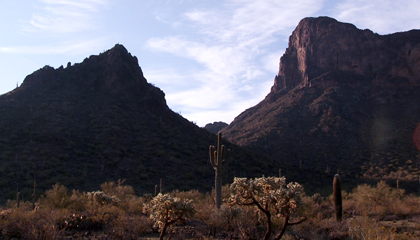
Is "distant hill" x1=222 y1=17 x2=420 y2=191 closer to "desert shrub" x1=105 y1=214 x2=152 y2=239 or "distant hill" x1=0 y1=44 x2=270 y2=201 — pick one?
"distant hill" x1=0 y1=44 x2=270 y2=201

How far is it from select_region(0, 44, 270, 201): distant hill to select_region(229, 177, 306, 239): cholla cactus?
840 inches

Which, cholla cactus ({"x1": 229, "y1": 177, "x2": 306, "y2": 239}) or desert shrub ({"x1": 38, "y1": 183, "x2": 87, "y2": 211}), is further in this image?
desert shrub ({"x1": 38, "y1": 183, "x2": 87, "y2": 211})

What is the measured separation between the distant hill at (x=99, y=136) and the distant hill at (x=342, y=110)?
9647mm

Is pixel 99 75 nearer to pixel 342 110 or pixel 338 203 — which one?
pixel 342 110

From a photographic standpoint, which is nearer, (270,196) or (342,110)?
(270,196)

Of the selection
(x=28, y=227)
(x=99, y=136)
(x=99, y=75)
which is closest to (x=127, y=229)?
(x=28, y=227)

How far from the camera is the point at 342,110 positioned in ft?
186

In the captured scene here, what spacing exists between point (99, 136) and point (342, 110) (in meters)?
37.8

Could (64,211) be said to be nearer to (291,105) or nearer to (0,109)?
A: (0,109)

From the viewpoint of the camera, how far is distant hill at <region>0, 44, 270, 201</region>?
30.7 meters

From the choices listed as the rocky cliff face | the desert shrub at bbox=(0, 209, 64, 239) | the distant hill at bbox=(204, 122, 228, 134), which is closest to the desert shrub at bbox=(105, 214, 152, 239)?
the desert shrub at bbox=(0, 209, 64, 239)

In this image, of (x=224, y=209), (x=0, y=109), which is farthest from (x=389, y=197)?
(x=0, y=109)

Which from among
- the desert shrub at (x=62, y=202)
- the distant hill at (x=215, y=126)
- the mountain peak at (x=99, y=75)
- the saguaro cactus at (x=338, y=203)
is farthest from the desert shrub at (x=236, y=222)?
the distant hill at (x=215, y=126)

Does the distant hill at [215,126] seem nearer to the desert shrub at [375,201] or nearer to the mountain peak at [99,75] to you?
the mountain peak at [99,75]
